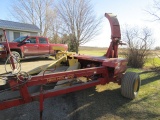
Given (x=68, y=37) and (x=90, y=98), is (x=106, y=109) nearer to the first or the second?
(x=90, y=98)

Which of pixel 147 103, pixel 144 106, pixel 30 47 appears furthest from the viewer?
pixel 30 47

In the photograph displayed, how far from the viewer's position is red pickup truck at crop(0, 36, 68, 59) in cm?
1213

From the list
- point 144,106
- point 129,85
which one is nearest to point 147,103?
point 144,106

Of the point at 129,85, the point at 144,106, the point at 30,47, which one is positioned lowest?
the point at 144,106

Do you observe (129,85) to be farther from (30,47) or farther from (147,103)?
(30,47)

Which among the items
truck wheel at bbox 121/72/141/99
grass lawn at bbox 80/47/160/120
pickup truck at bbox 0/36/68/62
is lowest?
grass lawn at bbox 80/47/160/120

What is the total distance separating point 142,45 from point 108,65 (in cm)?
Answer: 847

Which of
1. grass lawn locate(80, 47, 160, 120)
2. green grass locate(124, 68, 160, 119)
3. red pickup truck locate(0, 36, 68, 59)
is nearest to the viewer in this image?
grass lawn locate(80, 47, 160, 120)

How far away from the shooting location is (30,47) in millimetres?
13188

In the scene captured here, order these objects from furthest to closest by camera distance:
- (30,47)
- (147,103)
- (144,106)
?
(30,47), (147,103), (144,106)

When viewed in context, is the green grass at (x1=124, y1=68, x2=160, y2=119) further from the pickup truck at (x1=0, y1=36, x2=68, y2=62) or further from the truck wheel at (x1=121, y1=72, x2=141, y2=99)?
the pickup truck at (x1=0, y1=36, x2=68, y2=62)

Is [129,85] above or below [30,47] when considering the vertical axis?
below

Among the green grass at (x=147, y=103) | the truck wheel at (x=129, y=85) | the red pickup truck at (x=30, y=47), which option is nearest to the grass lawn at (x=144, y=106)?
the green grass at (x=147, y=103)

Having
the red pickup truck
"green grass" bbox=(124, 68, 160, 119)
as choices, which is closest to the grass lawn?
"green grass" bbox=(124, 68, 160, 119)
